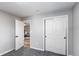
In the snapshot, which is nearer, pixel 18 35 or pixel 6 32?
pixel 6 32

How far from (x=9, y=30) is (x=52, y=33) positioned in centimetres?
254

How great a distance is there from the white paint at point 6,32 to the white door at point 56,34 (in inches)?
86.5

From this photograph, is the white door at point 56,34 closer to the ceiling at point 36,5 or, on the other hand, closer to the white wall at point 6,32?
the ceiling at point 36,5

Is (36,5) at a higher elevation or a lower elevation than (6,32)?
higher

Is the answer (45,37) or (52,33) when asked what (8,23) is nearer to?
(45,37)

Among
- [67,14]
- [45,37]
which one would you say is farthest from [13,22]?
[67,14]

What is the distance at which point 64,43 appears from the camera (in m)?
3.43

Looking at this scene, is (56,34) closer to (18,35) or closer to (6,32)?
(18,35)

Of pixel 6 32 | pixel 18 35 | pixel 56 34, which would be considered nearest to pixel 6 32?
pixel 6 32

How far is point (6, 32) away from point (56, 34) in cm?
277

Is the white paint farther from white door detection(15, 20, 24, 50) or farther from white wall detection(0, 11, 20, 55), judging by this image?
white door detection(15, 20, 24, 50)

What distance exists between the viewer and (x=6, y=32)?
373cm

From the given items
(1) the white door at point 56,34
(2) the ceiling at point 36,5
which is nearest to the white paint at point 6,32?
(2) the ceiling at point 36,5

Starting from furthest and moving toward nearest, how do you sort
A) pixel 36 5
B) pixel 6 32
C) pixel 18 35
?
1. pixel 18 35
2. pixel 6 32
3. pixel 36 5
